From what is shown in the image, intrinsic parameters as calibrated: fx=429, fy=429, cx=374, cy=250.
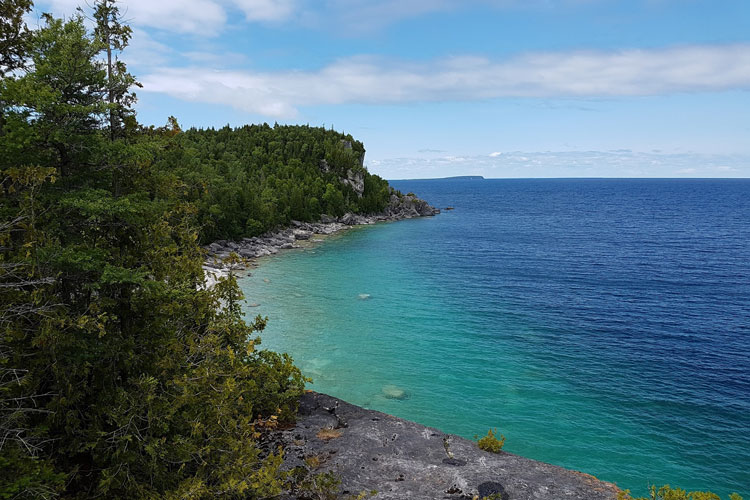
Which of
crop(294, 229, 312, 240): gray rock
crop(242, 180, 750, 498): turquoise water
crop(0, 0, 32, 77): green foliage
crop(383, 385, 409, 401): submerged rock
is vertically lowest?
crop(383, 385, 409, 401): submerged rock

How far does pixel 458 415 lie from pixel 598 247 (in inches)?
3202

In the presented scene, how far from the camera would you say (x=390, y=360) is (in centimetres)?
4197

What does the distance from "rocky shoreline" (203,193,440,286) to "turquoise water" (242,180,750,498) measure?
6784 mm

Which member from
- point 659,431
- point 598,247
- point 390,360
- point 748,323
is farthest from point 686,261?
point 390,360

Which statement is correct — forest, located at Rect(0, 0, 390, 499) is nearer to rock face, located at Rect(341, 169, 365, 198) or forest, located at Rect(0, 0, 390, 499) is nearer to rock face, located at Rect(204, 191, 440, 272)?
rock face, located at Rect(204, 191, 440, 272)

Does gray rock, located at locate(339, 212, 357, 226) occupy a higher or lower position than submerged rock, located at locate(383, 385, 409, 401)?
higher

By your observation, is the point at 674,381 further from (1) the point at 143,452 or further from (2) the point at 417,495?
(1) the point at 143,452

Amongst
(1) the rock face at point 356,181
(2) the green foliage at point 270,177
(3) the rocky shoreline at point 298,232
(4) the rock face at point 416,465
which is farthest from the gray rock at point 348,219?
(4) the rock face at point 416,465

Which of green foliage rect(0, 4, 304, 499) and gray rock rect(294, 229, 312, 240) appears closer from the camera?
green foliage rect(0, 4, 304, 499)

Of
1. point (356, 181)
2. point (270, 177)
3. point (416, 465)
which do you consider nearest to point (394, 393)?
point (416, 465)

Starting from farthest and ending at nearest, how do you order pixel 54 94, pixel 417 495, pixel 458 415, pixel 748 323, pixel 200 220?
pixel 200 220
pixel 748 323
pixel 458 415
pixel 417 495
pixel 54 94

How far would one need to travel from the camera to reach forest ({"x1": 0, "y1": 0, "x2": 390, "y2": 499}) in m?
13.2

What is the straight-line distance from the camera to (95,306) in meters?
14.0

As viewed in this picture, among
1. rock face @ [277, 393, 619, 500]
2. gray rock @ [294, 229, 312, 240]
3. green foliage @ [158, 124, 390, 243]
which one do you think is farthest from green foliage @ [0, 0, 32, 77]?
gray rock @ [294, 229, 312, 240]
